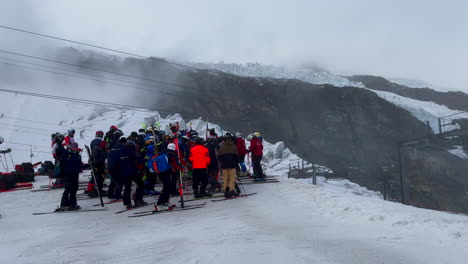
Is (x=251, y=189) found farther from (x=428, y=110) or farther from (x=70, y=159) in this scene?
(x=428, y=110)

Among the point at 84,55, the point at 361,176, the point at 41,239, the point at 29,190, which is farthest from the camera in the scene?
the point at 84,55

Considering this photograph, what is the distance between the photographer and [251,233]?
669cm

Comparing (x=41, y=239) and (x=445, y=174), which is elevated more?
(x=41, y=239)

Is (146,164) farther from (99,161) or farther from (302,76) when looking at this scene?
(302,76)

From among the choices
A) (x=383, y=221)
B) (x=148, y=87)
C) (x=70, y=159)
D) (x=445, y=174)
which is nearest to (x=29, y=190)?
(x=70, y=159)

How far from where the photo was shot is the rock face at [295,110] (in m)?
56.1

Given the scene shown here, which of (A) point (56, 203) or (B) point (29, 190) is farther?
(B) point (29, 190)

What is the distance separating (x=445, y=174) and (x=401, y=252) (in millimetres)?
51558

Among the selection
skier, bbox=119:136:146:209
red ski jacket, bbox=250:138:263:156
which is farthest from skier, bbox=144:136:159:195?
red ski jacket, bbox=250:138:263:156

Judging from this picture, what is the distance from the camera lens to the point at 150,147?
34.3 ft

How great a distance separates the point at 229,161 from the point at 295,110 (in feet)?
168

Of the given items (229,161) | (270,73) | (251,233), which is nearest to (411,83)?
(270,73)

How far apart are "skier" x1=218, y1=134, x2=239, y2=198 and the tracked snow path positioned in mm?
935

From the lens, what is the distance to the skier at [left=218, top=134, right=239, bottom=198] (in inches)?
418
